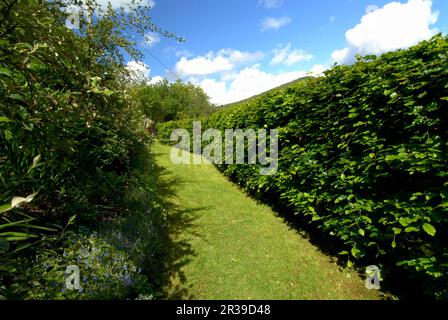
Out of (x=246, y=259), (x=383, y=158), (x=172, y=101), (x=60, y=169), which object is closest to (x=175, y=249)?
(x=246, y=259)

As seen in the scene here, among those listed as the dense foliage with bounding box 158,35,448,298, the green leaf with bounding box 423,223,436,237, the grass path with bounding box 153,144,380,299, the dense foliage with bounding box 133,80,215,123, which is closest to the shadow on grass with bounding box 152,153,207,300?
the grass path with bounding box 153,144,380,299

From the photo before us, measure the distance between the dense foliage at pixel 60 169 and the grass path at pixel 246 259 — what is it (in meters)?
0.74

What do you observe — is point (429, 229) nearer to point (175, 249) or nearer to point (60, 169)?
point (175, 249)

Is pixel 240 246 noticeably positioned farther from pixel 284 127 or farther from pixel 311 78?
pixel 311 78

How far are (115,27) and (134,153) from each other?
3.87 metres

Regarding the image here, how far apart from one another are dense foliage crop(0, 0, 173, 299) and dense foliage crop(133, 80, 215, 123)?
3675 centimetres

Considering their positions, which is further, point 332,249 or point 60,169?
point 332,249

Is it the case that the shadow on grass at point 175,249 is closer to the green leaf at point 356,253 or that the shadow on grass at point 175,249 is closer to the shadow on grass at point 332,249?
the shadow on grass at point 332,249

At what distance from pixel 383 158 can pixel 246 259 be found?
114 inches

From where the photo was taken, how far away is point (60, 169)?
3133 mm

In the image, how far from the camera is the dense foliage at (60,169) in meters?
1.41

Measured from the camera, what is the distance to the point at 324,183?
423 cm

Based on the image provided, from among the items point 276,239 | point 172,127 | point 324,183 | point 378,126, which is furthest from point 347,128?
point 172,127

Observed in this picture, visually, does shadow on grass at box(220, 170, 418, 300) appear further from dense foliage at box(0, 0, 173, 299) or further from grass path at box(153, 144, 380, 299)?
dense foliage at box(0, 0, 173, 299)
